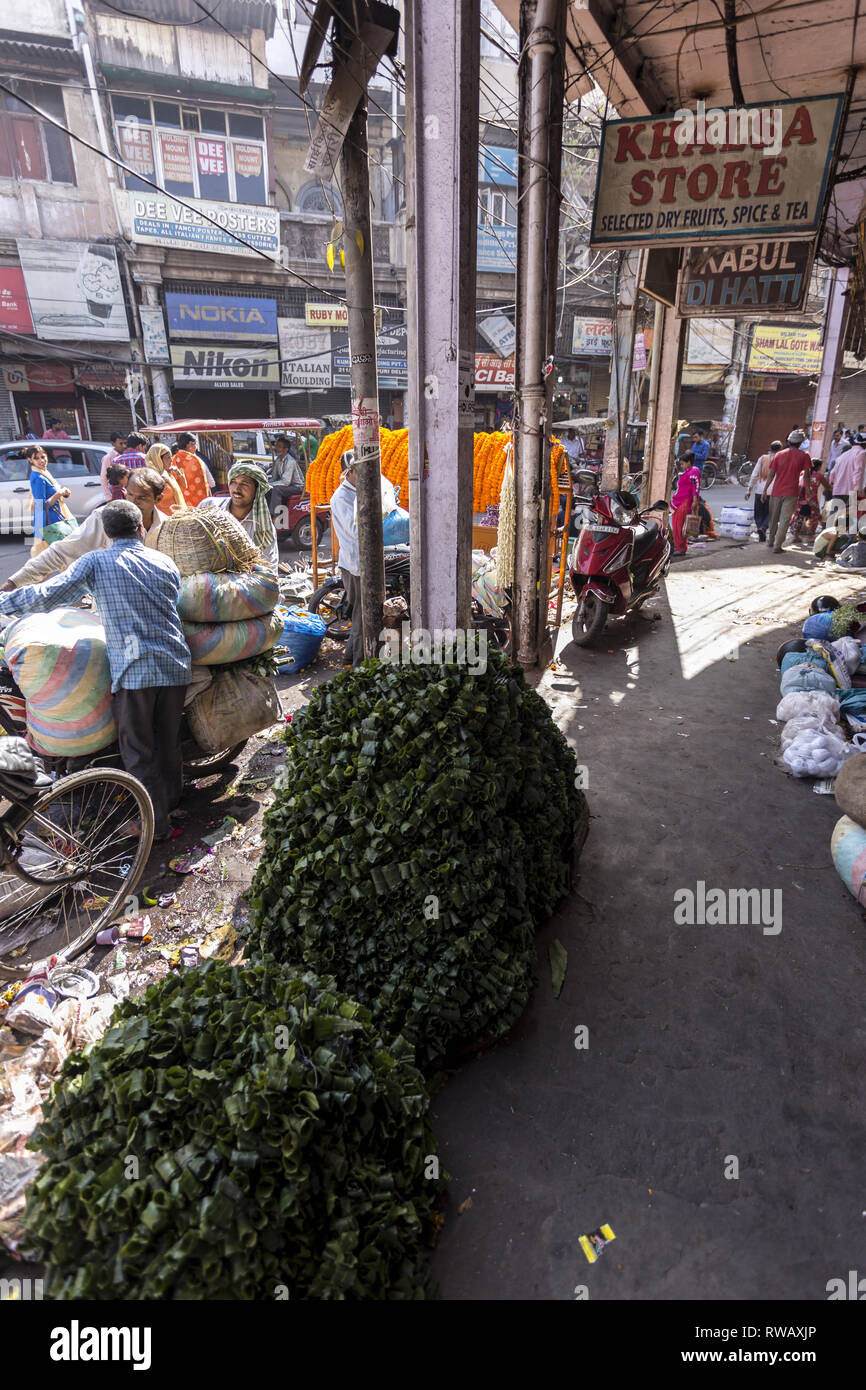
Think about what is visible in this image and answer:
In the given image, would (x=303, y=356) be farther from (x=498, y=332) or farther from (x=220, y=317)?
(x=498, y=332)

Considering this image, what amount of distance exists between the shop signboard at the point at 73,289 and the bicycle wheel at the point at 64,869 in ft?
64.1

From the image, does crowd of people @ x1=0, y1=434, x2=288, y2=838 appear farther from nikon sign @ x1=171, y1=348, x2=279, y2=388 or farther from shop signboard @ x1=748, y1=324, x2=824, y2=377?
shop signboard @ x1=748, y1=324, x2=824, y2=377

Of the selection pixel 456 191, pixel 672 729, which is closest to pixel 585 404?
pixel 672 729

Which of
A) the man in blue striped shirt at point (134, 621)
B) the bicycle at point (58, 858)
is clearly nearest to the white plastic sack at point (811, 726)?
the man in blue striped shirt at point (134, 621)

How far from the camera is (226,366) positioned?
20406 millimetres

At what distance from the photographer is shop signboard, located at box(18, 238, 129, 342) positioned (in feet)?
59.9

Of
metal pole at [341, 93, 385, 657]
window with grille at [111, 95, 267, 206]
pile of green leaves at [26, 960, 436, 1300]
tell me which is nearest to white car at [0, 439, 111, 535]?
window with grille at [111, 95, 267, 206]

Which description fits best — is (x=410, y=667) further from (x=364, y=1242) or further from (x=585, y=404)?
(x=585, y=404)

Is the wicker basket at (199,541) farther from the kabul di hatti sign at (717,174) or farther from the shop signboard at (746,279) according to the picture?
the shop signboard at (746,279)

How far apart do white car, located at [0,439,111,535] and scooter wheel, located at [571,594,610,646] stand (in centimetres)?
1012

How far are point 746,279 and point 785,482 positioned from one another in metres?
4.40

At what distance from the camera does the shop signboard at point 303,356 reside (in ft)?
68.7

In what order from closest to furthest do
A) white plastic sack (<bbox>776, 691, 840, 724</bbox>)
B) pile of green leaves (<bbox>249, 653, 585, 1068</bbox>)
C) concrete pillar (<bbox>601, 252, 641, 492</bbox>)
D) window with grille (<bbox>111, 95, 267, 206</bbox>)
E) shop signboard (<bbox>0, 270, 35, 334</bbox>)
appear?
pile of green leaves (<bbox>249, 653, 585, 1068</bbox>), white plastic sack (<bbox>776, 691, 840, 724</bbox>), concrete pillar (<bbox>601, 252, 641, 492</bbox>), shop signboard (<bbox>0, 270, 35, 334</bbox>), window with grille (<bbox>111, 95, 267, 206</bbox>)

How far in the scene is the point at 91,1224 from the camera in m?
1.65
